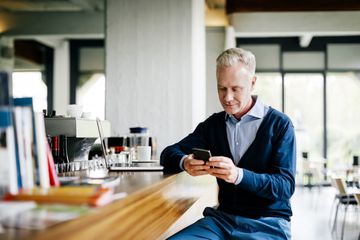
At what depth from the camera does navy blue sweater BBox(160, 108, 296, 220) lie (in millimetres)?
2652

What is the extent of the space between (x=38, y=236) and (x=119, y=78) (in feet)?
17.9

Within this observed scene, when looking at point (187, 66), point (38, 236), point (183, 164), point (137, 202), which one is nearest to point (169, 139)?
point (187, 66)

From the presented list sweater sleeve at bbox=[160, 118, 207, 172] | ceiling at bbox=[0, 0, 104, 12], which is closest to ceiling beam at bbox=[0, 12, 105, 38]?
ceiling at bbox=[0, 0, 104, 12]

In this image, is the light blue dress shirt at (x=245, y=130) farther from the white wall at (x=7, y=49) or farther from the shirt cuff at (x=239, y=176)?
the white wall at (x=7, y=49)

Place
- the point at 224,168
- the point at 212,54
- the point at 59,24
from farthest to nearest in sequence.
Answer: the point at 212,54, the point at 59,24, the point at 224,168

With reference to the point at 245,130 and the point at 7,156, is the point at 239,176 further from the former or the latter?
the point at 7,156

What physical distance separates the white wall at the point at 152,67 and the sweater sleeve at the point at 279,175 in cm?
384

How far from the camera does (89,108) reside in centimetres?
1053

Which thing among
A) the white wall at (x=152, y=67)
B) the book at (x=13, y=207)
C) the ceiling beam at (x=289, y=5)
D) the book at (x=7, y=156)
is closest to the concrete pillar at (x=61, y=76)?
the ceiling beam at (x=289, y=5)

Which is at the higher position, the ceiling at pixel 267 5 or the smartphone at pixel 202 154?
the ceiling at pixel 267 5

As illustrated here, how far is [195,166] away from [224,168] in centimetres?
21

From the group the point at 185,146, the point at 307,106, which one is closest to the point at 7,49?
the point at 185,146

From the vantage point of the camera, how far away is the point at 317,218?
9.35 meters

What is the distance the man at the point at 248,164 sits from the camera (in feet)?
8.92
